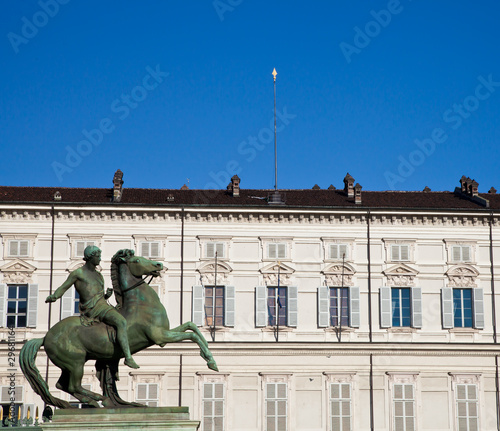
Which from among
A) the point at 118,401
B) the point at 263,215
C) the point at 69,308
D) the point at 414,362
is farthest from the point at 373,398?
the point at 118,401

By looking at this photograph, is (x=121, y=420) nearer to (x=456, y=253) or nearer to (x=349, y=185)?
(x=456, y=253)

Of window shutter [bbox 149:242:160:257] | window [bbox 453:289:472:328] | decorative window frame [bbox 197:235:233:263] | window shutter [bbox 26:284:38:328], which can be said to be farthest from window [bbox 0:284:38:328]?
window [bbox 453:289:472:328]

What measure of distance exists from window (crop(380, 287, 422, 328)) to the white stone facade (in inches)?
2.9

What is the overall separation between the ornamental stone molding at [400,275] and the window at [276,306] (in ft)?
15.9

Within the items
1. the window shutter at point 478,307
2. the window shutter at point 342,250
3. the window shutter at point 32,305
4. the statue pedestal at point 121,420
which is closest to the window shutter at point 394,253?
the window shutter at point 342,250

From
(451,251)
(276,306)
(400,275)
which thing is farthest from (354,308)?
(451,251)

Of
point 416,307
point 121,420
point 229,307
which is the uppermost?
point 416,307

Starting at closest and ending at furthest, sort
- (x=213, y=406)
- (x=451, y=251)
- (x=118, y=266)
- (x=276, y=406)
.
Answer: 1. (x=118, y=266)
2. (x=213, y=406)
3. (x=276, y=406)
4. (x=451, y=251)

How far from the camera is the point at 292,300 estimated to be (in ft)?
150

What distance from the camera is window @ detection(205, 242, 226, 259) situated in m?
46.3

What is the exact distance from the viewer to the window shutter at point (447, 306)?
4619cm

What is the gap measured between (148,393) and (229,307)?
5654mm

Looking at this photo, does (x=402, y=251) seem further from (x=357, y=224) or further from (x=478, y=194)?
(x=478, y=194)

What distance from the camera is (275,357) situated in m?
45.2
